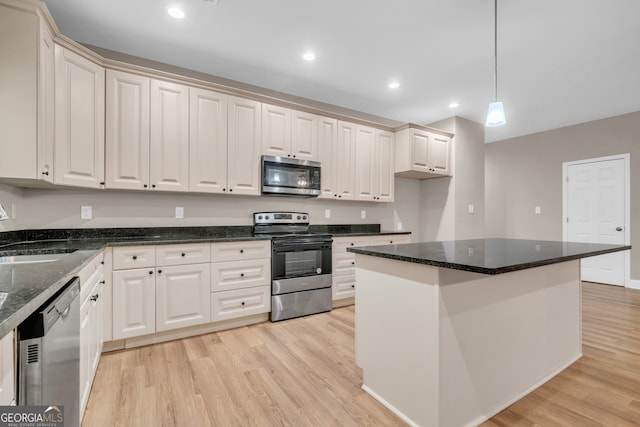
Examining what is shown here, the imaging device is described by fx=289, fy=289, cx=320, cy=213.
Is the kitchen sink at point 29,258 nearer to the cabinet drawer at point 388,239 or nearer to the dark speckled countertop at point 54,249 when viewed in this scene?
the dark speckled countertop at point 54,249

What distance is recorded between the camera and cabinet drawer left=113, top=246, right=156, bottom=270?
2307 millimetres

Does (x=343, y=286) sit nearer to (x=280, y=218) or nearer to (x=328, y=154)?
(x=280, y=218)

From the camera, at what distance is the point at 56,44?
2113 mm

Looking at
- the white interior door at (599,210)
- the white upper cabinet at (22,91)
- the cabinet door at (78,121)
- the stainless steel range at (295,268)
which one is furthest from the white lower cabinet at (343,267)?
the white interior door at (599,210)

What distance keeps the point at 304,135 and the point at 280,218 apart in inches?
41.2

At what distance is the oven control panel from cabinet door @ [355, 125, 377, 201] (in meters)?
0.84

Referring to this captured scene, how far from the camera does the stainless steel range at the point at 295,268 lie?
9.95 feet

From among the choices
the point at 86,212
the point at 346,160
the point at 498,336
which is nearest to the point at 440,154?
the point at 346,160

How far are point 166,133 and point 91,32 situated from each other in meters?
0.98

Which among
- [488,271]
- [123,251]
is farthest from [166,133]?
[488,271]

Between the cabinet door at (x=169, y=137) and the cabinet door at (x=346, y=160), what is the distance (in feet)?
6.01

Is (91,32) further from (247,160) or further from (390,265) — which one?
(390,265)

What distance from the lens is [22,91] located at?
187 centimetres

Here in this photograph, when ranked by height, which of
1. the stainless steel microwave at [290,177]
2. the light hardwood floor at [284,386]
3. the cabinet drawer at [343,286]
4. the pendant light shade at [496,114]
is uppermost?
the pendant light shade at [496,114]
